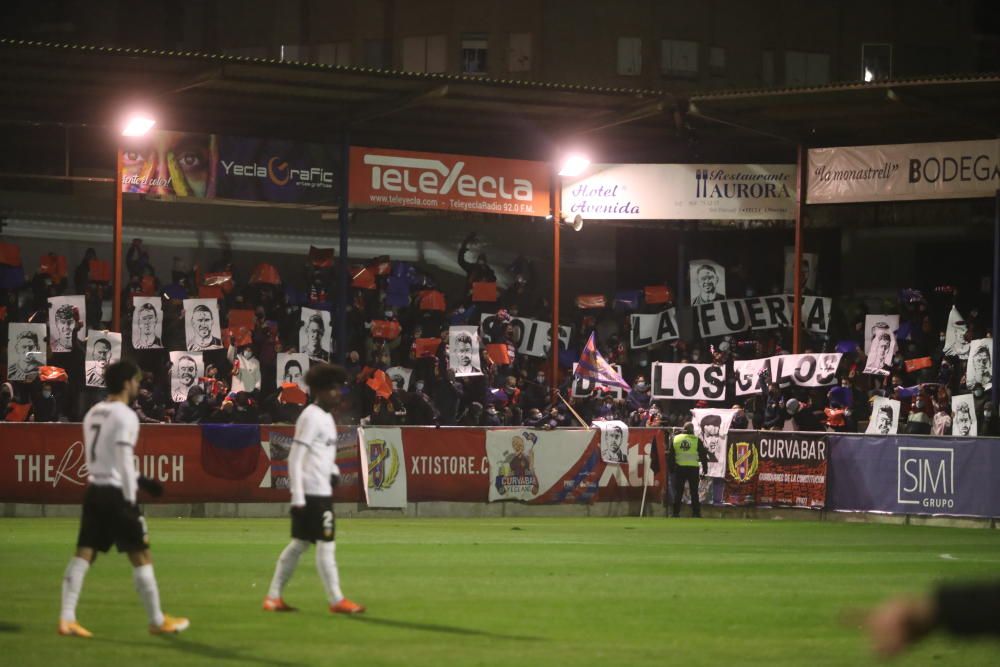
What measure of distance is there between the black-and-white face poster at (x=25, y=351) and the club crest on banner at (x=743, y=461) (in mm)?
13721

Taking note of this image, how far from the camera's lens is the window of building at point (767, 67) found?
5241 centimetres

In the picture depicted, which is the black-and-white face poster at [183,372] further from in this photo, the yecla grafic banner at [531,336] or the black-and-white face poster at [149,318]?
the yecla grafic banner at [531,336]

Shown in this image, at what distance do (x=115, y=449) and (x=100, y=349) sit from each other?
1981 cm

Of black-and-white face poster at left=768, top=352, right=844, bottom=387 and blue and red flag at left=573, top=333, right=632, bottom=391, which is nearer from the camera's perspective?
black-and-white face poster at left=768, top=352, right=844, bottom=387

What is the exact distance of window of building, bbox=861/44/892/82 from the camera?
175 ft

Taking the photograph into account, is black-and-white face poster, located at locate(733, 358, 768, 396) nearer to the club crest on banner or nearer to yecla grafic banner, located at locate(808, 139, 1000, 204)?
the club crest on banner

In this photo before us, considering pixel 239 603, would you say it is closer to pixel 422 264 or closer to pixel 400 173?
pixel 400 173

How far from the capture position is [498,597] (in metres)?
14.1

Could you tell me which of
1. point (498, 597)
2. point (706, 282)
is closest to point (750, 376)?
point (706, 282)

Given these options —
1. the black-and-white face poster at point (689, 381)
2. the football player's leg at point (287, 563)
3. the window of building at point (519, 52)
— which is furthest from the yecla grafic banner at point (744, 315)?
the football player's leg at point (287, 563)

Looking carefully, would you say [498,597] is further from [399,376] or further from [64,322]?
[399,376]

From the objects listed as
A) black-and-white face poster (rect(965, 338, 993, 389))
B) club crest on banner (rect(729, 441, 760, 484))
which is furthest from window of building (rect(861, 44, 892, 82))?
club crest on banner (rect(729, 441, 760, 484))

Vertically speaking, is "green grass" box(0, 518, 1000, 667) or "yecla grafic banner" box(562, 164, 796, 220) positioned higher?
"yecla grafic banner" box(562, 164, 796, 220)

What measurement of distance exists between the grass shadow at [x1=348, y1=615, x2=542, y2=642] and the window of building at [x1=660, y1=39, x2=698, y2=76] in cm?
4091
